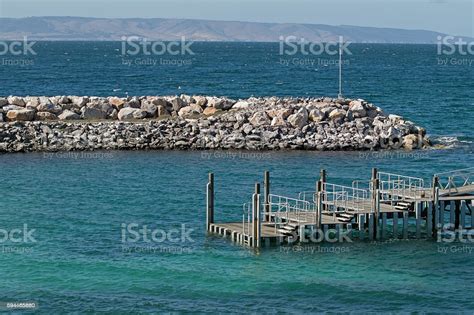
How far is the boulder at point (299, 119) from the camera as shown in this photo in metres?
71.4

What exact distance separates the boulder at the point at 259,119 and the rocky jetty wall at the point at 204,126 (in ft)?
0.21

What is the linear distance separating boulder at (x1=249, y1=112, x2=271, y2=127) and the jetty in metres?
21.0

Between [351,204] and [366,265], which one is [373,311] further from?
[351,204]

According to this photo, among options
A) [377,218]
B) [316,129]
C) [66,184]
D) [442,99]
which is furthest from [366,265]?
[442,99]

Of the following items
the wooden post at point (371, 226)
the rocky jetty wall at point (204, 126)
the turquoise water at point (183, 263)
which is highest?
the rocky jetty wall at point (204, 126)

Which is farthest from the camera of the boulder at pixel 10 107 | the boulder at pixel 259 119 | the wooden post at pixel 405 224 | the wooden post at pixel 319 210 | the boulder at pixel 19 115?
the boulder at pixel 10 107

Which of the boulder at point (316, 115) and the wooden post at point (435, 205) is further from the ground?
the boulder at point (316, 115)

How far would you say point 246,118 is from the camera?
2879 inches

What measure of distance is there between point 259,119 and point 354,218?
25.6m

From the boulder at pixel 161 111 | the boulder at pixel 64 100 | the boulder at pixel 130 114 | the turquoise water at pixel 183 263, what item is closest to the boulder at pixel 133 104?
the boulder at pixel 130 114

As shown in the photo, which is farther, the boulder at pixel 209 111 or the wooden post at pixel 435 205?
the boulder at pixel 209 111

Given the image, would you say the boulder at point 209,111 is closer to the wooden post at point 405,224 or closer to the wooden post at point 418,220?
the wooden post at point 418,220

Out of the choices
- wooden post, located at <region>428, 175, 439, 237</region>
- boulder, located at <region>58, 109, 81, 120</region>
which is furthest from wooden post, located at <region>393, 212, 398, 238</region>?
boulder, located at <region>58, 109, 81, 120</region>

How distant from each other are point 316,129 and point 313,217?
79.5 feet
